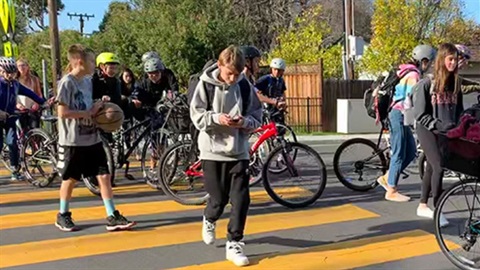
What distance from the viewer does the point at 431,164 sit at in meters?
5.77

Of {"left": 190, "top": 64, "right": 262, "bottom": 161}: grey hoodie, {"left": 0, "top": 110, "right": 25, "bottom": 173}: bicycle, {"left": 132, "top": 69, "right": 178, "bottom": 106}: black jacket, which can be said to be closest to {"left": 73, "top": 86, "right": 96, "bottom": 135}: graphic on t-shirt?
{"left": 190, "top": 64, "right": 262, "bottom": 161}: grey hoodie

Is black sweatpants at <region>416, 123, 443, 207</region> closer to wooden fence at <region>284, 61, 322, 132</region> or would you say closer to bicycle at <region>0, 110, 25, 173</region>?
bicycle at <region>0, 110, 25, 173</region>

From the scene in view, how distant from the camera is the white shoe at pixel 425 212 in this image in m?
6.35

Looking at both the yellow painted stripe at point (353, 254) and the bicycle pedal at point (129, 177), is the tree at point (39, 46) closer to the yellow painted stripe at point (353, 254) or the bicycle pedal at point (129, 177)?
the bicycle pedal at point (129, 177)

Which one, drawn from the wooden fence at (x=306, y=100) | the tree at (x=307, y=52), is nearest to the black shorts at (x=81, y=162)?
the wooden fence at (x=306, y=100)

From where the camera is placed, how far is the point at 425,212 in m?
6.38

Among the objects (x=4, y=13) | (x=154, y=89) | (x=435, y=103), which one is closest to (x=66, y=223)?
(x=154, y=89)

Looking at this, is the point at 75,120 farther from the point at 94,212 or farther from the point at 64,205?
the point at 94,212

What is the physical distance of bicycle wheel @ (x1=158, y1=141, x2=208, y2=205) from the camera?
6.76m

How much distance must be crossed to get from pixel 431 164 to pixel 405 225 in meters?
0.78

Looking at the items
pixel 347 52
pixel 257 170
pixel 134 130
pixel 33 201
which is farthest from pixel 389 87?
pixel 347 52

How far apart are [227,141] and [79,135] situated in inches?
67.5

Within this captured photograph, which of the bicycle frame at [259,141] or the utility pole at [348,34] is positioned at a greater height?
the utility pole at [348,34]

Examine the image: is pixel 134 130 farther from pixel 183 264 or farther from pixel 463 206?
pixel 463 206
